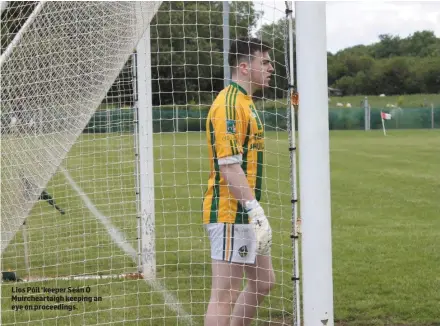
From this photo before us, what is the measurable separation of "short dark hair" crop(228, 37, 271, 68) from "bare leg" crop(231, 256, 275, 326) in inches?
46.9

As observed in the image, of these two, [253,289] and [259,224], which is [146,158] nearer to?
[253,289]

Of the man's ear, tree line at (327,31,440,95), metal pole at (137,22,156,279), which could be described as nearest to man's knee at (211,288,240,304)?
the man's ear

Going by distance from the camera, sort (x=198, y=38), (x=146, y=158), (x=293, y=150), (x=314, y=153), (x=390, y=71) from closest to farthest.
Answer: (x=314, y=153) < (x=293, y=150) < (x=198, y=38) < (x=146, y=158) < (x=390, y=71)

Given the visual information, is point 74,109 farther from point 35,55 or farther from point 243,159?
point 243,159

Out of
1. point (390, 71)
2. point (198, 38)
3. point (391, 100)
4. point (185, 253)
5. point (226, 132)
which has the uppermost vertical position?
point (390, 71)

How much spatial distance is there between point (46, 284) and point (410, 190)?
9.86 meters

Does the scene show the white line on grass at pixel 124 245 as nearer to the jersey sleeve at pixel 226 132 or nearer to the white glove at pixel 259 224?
the white glove at pixel 259 224

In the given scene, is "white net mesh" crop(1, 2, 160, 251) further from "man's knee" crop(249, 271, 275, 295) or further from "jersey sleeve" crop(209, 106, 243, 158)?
"man's knee" crop(249, 271, 275, 295)

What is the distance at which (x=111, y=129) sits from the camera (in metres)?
8.65

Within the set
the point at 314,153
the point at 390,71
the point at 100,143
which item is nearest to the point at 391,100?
the point at 390,71

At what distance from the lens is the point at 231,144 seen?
170 inches

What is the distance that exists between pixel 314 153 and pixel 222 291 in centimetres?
117

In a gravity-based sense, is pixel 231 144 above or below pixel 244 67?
below

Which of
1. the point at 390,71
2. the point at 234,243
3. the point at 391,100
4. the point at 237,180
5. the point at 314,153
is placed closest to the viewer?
the point at 314,153
